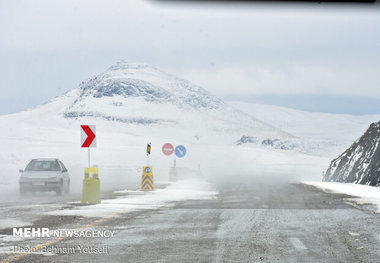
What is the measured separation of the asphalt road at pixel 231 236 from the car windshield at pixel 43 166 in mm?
10972

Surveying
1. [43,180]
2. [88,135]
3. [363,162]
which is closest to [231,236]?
[88,135]

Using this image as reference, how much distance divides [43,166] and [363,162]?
1773cm

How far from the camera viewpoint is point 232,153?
→ 120m

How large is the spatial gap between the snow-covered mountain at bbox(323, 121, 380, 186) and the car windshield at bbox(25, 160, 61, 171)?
14706 mm

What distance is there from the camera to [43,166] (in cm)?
2602

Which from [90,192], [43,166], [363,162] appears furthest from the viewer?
[363,162]

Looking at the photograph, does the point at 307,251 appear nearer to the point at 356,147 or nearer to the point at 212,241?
the point at 212,241

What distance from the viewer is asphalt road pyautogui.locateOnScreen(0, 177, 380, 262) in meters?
8.38

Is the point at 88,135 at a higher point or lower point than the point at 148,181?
higher

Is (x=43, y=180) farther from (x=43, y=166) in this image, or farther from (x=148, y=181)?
(x=148, y=181)

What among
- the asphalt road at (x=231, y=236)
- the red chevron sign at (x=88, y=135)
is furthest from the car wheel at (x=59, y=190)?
the asphalt road at (x=231, y=236)

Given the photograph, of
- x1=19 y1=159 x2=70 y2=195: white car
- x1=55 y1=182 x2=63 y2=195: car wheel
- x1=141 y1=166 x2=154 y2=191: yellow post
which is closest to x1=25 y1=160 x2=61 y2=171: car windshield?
x1=19 y1=159 x2=70 y2=195: white car

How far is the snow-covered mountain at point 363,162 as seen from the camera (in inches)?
1218

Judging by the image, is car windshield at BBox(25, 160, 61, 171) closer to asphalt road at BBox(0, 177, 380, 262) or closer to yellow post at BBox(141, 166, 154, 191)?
yellow post at BBox(141, 166, 154, 191)
